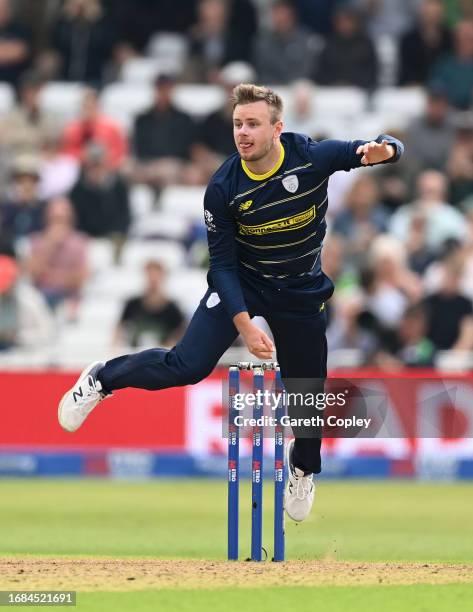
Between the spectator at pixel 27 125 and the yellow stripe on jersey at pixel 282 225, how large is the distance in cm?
938

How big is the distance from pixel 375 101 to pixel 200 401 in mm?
4595

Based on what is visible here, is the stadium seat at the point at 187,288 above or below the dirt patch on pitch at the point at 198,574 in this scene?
above

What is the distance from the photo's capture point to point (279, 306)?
8.53m

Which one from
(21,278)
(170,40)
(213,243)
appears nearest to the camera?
(213,243)

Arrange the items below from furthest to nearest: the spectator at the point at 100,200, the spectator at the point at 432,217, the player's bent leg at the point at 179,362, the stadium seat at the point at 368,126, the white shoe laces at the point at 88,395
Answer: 1. the stadium seat at the point at 368,126
2. the spectator at the point at 100,200
3. the spectator at the point at 432,217
4. the white shoe laces at the point at 88,395
5. the player's bent leg at the point at 179,362

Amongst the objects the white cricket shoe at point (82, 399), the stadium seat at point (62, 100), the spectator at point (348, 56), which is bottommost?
the white cricket shoe at point (82, 399)

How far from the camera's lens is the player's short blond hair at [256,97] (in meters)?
8.03

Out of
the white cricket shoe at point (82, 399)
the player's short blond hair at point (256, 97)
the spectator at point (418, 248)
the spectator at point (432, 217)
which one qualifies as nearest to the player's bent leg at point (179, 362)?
the white cricket shoe at point (82, 399)

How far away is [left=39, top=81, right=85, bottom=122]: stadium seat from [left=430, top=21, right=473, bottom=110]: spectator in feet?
12.2

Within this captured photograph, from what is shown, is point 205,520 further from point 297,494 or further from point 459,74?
point 459,74

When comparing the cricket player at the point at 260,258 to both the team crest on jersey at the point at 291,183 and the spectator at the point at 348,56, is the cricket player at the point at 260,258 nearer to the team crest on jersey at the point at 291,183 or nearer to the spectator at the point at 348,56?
the team crest on jersey at the point at 291,183

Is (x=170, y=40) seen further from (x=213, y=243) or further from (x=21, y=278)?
(x=213, y=243)

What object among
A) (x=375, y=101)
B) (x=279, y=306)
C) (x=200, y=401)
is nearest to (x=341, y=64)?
(x=375, y=101)

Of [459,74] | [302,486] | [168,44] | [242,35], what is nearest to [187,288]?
[242,35]
